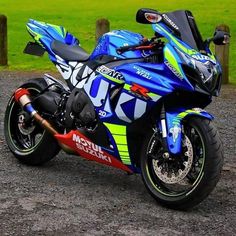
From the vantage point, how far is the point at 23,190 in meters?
5.31

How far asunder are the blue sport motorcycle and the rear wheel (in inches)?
0.9

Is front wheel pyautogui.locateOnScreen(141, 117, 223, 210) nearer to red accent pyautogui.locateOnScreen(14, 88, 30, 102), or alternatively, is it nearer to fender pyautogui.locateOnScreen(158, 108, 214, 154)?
fender pyautogui.locateOnScreen(158, 108, 214, 154)

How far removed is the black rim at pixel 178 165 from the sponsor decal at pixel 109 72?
0.55 m

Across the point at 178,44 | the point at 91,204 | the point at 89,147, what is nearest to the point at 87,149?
the point at 89,147

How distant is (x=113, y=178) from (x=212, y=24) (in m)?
14.9

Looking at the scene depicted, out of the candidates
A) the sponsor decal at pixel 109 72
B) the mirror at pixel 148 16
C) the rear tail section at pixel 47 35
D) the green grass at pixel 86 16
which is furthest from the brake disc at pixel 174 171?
the green grass at pixel 86 16

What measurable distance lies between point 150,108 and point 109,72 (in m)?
0.54

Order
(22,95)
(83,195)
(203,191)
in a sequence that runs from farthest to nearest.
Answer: (22,95)
(83,195)
(203,191)

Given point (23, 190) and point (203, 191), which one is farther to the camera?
point (23, 190)

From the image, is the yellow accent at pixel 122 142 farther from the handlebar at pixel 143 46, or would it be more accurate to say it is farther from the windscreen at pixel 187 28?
the windscreen at pixel 187 28

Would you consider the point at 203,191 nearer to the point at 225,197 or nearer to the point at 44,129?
the point at 225,197

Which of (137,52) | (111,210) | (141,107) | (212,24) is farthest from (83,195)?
(212,24)

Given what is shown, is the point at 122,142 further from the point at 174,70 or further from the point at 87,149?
the point at 174,70

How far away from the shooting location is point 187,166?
4.85m
